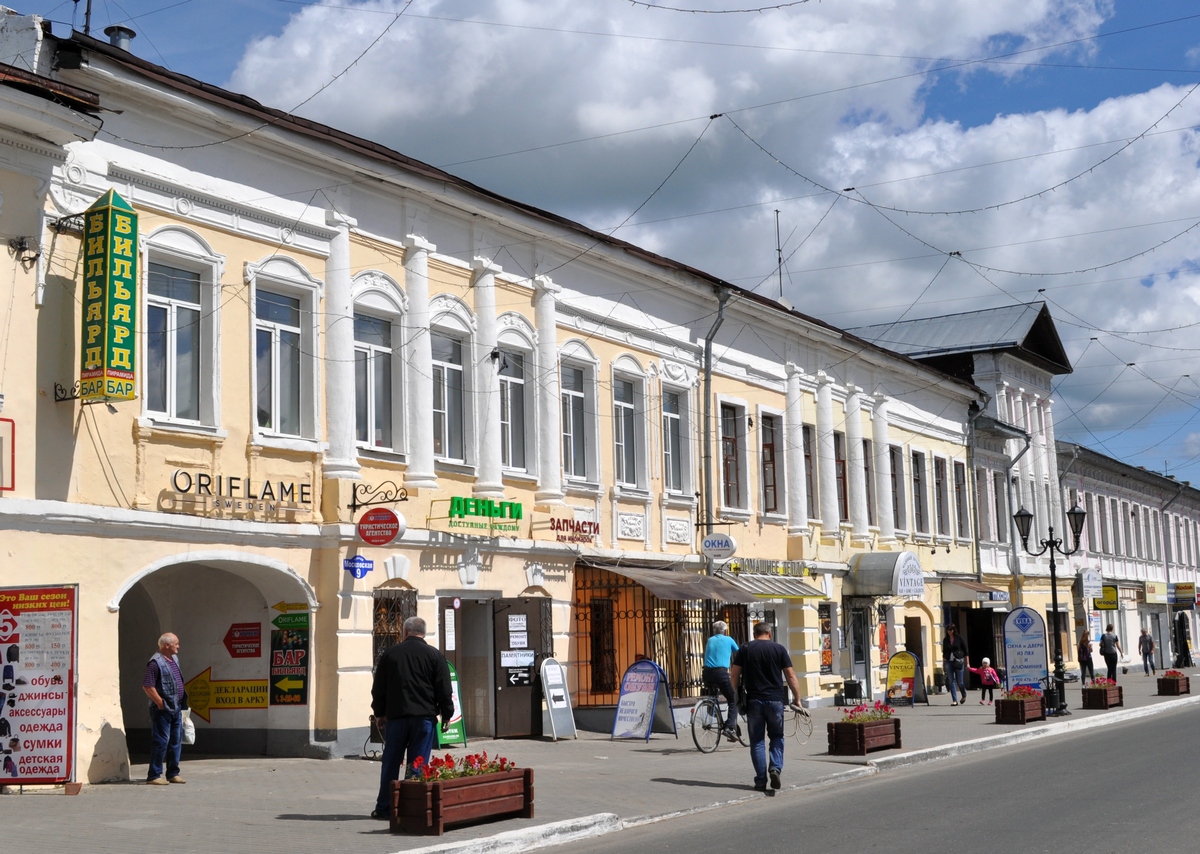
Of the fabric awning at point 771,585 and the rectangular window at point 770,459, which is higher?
the rectangular window at point 770,459

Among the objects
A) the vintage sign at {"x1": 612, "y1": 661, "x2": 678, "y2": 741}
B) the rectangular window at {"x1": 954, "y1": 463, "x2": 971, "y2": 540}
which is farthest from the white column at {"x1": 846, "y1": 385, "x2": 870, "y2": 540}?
the vintage sign at {"x1": 612, "y1": 661, "x2": 678, "y2": 741}

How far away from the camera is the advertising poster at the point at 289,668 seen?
17000 millimetres

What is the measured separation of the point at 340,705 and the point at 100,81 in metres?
7.84

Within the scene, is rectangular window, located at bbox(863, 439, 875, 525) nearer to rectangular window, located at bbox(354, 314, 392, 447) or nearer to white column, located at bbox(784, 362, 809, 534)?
white column, located at bbox(784, 362, 809, 534)

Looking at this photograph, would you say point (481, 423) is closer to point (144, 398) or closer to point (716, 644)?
point (716, 644)

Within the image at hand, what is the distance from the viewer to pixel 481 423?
20281mm

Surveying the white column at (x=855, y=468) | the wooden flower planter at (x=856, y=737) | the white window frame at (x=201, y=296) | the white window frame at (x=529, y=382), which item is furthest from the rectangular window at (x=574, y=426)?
the white column at (x=855, y=468)

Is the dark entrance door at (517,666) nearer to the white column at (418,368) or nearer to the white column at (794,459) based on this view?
the white column at (418,368)

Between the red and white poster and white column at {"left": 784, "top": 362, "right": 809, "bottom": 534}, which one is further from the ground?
white column at {"left": 784, "top": 362, "right": 809, "bottom": 534}

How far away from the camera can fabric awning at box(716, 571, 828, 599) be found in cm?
2550

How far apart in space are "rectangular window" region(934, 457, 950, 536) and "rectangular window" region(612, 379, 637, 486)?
15.7m

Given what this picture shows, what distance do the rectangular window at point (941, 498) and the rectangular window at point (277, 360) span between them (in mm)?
24004

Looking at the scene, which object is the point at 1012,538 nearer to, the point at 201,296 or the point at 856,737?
the point at 856,737

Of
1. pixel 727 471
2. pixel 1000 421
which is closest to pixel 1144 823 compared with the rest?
pixel 727 471
